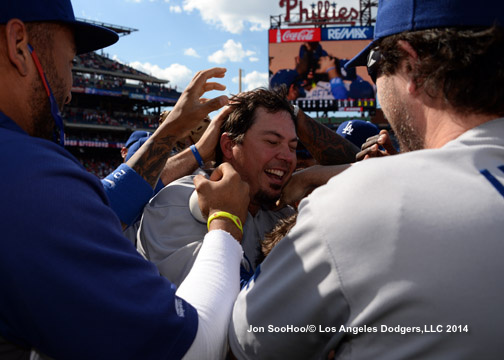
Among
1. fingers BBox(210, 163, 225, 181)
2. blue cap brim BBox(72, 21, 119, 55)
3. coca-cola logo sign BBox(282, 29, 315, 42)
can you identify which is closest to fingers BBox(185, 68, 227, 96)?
blue cap brim BBox(72, 21, 119, 55)

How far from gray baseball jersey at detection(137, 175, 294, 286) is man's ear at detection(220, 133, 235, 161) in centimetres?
39

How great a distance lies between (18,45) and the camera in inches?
51.1

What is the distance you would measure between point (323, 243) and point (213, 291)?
515mm

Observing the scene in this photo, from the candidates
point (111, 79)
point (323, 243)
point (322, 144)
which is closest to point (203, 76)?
point (322, 144)

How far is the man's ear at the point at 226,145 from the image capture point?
2854 millimetres

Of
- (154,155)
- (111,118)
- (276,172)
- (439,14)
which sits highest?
(439,14)

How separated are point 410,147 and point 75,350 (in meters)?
1.23

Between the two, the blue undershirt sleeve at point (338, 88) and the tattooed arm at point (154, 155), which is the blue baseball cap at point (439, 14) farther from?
the blue undershirt sleeve at point (338, 88)

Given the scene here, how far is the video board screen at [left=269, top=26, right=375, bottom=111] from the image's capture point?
32.0 m

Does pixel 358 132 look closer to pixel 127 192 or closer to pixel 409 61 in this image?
pixel 127 192

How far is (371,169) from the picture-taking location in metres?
1.06

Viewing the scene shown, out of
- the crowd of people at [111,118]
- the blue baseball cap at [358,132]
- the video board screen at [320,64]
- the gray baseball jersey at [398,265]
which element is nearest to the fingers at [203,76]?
the gray baseball jersey at [398,265]

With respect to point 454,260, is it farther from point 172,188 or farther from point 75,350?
point 172,188

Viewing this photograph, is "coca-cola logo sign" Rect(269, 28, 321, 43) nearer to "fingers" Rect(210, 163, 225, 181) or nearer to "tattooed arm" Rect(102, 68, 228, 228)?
"tattooed arm" Rect(102, 68, 228, 228)
